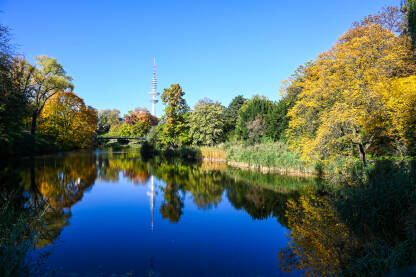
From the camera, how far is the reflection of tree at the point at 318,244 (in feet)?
15.6

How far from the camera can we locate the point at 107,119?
252 ft

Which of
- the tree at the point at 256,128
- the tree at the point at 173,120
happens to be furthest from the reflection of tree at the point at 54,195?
the tree at the point at 256,128

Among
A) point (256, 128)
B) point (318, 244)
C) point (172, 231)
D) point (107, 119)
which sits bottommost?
→ point (172, 231)

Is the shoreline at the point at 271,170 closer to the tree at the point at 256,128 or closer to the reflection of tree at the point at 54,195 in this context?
the tree at the point at 256,128

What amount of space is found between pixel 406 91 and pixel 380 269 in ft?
29.4

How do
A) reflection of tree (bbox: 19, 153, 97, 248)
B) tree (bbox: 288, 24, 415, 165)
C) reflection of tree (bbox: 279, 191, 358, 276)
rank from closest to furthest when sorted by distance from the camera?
reflection of tree (bbox: 279, 191, 358, 276) < reflection of tree (bbox: 19, 153, 97, 248) < tree (bbox: 288, 24, 415, 165)

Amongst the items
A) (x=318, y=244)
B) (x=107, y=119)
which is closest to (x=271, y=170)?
(x=318, y=244)

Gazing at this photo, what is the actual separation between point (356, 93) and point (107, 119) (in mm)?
76195

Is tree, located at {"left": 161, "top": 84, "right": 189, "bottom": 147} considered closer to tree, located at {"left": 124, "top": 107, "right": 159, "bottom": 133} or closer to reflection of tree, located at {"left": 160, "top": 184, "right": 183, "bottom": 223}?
reflection of tree, located at {"left": 160, "top": 184, "right": 183, "bottom": 223}

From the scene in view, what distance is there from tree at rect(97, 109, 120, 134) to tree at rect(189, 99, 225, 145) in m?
51.3

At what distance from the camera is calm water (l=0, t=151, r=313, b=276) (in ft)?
16.7

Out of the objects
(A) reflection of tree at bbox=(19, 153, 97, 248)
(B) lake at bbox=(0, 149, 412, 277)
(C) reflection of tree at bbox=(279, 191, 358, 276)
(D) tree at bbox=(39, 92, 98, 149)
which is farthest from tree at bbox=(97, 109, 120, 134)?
(C) reflection of tree at bbox=(279, 191, 358, 276)

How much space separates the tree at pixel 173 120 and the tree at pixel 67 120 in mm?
10742

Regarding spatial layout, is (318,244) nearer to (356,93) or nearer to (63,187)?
(356,93)
